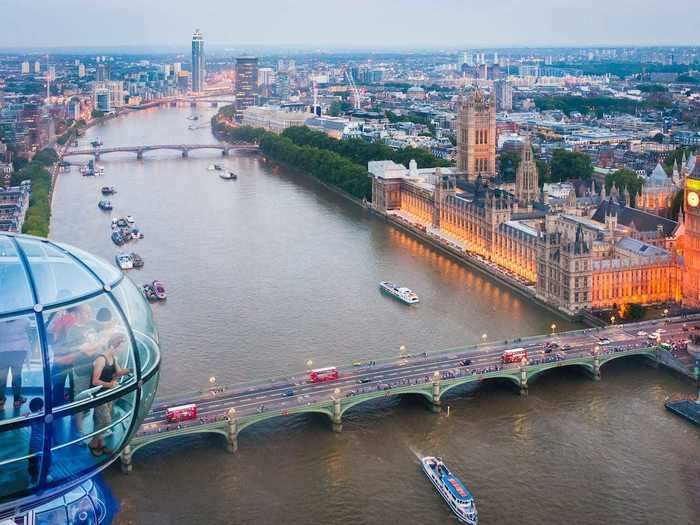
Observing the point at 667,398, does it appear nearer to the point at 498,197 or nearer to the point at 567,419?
the point at 567,419

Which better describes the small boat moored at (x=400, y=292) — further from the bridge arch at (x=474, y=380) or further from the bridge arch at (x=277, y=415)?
the bridge arch at (x=277, y=415)

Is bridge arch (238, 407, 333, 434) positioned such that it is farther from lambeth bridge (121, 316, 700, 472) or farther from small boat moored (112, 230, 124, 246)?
small boat moored (112, 230, 124, 246)

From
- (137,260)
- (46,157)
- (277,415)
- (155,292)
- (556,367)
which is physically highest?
(46,157)

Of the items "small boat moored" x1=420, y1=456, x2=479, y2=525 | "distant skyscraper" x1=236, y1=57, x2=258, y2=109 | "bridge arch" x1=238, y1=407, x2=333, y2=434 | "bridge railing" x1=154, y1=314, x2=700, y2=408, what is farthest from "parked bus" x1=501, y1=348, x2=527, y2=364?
"distant skyscraper" x1=236, y1=57, x2=258, y2=109

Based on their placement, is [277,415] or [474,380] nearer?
[277,415]

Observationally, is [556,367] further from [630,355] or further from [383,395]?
[383,395]

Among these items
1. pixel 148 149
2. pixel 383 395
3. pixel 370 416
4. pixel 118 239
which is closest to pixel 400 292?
pixel 383 395
